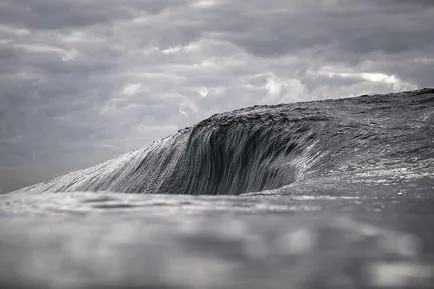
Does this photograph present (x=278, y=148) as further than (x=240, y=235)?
Yes

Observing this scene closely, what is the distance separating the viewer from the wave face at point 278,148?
11.9m

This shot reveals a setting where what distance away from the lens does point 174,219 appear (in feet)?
14.7

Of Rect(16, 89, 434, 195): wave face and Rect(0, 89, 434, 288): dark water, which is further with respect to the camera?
Rect(16, 89, 434, 195): wave face

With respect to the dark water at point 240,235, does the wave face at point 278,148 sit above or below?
above

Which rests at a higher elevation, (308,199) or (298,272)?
(308,199)

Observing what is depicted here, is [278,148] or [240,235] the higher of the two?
[278,148]

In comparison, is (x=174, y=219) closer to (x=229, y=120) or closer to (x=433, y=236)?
(x=433, y=236)

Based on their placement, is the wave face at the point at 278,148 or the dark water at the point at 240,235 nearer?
the dark water at the point at 240,235

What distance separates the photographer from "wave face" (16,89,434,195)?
469 inches

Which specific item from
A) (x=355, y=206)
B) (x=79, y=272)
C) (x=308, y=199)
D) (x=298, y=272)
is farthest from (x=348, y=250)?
(x=308, y=199)

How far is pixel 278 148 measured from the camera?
15117mm

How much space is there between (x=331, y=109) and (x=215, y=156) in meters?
3.91

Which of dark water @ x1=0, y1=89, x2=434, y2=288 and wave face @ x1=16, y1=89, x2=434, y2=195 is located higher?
wave face @ x1=16, y1=89, x2=434, y2=195

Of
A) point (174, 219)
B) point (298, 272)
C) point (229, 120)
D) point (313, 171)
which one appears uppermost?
point (229, 120)
